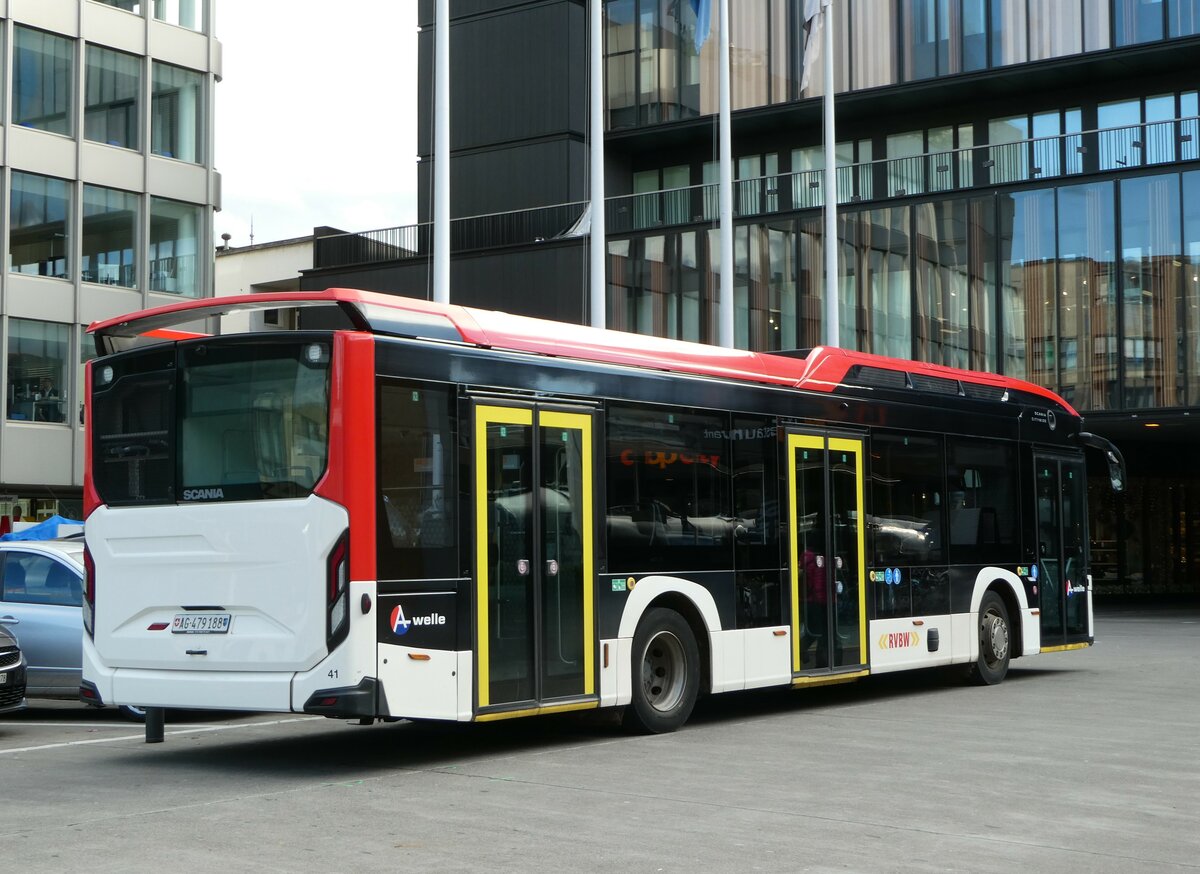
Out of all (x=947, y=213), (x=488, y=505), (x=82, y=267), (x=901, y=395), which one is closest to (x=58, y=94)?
(x=82, y=267)

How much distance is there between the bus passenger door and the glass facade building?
2915 cm

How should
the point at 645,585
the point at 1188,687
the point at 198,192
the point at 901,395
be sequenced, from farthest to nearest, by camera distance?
the point at 198,192, the point at 1188,687, the point at 901,395, the point at 645,585

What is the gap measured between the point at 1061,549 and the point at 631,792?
33.6 feet

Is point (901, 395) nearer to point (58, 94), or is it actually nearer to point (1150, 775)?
point (1150, 775)

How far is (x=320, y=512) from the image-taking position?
32.7 ft

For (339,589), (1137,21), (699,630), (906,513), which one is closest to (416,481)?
(339,589)

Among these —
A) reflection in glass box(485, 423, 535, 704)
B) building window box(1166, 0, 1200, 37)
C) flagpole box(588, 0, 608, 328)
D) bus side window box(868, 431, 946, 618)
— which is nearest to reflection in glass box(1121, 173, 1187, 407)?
building window box(1166, 0, 1200, 37)

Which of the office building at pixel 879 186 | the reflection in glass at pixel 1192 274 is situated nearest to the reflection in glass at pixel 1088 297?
the office building at pixel 879 186

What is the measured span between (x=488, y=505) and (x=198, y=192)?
117ft

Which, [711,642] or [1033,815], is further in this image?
[711,642]

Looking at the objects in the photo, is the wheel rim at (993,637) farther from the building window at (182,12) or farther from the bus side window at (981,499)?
the building window at (182,12)

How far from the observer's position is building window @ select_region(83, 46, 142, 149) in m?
41.1

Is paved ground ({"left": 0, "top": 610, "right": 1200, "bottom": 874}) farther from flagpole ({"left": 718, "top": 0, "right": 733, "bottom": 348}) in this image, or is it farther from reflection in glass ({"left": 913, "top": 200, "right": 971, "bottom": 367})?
reflection in glass ({"left": 913, "top": 200, "right": 971, "bottom": 367})

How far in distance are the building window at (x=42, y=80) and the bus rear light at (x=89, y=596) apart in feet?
103
